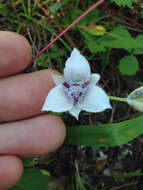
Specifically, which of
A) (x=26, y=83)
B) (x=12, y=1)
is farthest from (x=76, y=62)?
(x=12, y=1)

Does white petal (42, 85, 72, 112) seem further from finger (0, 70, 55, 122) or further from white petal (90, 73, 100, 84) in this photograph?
finger (0, 70, 55, 122)

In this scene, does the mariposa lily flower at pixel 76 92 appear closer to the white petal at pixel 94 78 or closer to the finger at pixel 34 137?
the white petal at pixel 94 78

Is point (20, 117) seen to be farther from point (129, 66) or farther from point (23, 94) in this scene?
point (129, 66)

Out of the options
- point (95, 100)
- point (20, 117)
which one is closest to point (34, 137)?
point (20, 117)

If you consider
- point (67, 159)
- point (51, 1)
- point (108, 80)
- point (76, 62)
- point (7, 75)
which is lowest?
point (67, 159)

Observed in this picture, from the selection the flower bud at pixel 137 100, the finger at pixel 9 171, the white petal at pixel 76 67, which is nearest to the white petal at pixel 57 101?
the white petal at pixel 76 67

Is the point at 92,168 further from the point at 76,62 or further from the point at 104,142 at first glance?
the point at 76,62
